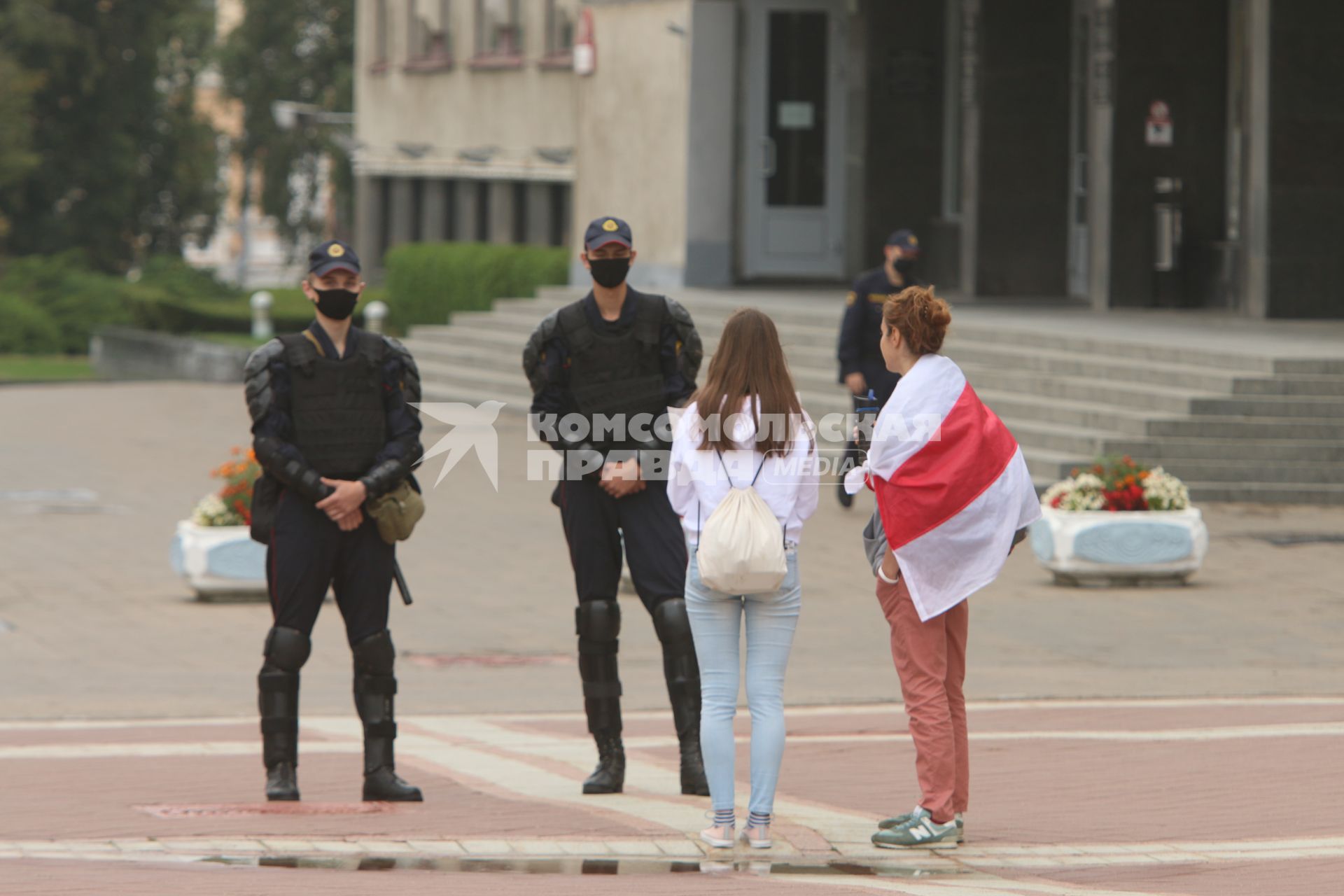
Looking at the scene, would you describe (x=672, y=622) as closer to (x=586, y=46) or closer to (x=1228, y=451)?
(x=1228, y=451)

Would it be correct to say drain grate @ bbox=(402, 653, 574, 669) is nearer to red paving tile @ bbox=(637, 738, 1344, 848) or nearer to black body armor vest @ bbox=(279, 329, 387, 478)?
red paving tile @ bbox=(637, 738, 1344, 848)

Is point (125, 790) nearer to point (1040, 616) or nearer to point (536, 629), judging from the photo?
point (536, 629)

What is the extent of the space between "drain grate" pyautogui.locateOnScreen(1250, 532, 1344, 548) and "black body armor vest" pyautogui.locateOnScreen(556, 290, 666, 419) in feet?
27.1

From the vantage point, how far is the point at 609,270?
7707 mm

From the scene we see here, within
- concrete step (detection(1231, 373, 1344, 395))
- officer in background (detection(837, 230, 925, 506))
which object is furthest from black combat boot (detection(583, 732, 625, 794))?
concrete step (detection(1231, 373, 1344, 395))

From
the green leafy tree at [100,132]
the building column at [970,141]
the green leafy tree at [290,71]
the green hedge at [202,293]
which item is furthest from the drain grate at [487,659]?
the green leafy tree at [290,71]

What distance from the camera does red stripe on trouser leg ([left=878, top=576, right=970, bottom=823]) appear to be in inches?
260

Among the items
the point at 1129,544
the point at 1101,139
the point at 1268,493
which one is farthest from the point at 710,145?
the point at 1129,544

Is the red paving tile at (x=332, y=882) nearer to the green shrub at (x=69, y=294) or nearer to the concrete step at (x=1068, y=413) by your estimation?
the concrete step at (x=1068, y=413)

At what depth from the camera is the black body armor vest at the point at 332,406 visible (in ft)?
24.8

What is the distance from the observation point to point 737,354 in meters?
6.64

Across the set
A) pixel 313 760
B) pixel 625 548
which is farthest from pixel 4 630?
pixel 625 548

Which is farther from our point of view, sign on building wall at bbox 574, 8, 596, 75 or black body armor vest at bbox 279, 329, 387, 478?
sign on building wall at bbox 574, 8, 596, 75

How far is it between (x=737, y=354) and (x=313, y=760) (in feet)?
9.56
